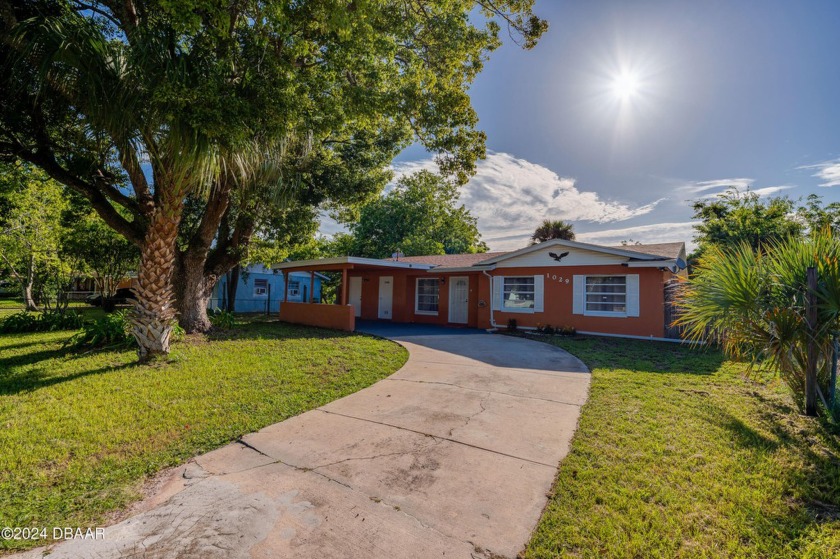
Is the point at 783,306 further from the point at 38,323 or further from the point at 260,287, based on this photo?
the point at 260,287

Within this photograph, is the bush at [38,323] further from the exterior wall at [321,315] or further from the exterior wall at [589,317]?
the exterior wall at [589,317]

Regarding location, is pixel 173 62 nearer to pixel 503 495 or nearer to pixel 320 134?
pixel 320 134

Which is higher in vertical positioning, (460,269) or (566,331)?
(460,269)

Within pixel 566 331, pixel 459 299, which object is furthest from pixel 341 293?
pixel 566 331

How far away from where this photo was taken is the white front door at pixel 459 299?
53.2ft

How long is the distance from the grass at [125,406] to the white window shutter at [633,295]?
8035 millimetres

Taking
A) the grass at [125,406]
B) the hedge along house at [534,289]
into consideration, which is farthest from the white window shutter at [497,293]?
the grass at [125,406]

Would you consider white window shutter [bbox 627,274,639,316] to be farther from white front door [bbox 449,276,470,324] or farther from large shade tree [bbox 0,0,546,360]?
large shade tree [bbox 0,0,546,360]

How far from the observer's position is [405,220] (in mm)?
29031

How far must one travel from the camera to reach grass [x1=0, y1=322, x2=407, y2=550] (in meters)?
3.16

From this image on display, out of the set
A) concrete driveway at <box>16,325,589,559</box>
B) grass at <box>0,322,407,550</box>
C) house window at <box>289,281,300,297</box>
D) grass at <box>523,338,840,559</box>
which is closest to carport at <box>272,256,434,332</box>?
grass at <box>0,322,407,550</box>

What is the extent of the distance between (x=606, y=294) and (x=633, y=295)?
2.78 ft

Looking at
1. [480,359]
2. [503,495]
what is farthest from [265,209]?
[503,495]

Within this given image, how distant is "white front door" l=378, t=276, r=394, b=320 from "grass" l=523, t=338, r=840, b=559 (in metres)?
13.4
